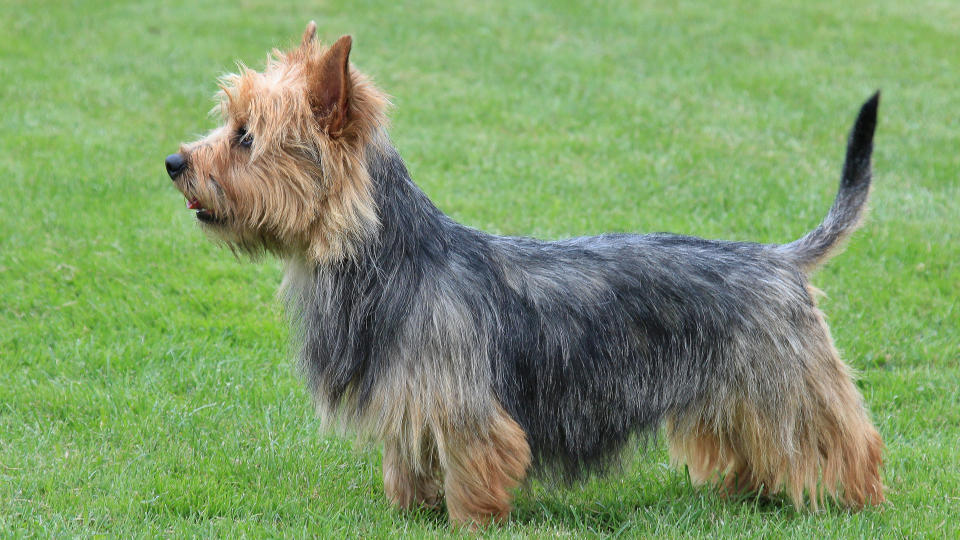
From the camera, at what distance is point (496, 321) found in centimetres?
424

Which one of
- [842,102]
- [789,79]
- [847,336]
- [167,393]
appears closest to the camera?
[167,393]

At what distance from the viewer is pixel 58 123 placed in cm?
1048

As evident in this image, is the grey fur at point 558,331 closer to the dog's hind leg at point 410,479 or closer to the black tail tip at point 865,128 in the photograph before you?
the black tail tip at point 865,128

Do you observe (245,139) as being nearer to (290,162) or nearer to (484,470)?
(290,162)

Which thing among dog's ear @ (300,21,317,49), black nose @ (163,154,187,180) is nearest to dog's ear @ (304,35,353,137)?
dog's ear @ (300,21,317,49)

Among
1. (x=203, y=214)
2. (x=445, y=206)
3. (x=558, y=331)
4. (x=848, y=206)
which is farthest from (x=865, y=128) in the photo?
(x=445, y=206)

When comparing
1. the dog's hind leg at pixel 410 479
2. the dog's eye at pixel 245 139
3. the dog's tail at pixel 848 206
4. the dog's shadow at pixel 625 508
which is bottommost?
the dog's shadow at pixel 625 508

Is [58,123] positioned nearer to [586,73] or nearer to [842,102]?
[586,73]

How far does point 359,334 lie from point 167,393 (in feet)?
Answer: 7.09

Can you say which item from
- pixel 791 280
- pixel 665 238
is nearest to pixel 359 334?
pixel 665 238

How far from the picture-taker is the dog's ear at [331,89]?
3.80 metres

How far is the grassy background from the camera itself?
4789 mm

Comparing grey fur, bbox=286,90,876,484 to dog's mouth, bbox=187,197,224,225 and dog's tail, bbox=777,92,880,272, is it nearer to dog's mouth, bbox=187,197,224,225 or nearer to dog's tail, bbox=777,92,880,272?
dog's tail, bbox=777,92,880,272

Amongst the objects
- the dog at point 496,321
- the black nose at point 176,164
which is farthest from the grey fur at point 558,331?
the black nose at point 176,164
